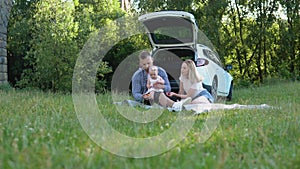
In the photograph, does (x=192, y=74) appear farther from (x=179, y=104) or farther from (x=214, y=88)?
(x=214, y=88)

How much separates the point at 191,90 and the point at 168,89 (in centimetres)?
59

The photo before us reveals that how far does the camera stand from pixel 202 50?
9.38m

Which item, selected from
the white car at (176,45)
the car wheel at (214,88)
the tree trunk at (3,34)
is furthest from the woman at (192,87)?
the tree trunk at (3,34)

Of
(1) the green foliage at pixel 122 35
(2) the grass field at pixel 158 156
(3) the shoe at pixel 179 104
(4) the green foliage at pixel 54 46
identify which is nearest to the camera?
(2) the grass field at pixel 158 156

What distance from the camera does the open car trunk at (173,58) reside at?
923 centimetres

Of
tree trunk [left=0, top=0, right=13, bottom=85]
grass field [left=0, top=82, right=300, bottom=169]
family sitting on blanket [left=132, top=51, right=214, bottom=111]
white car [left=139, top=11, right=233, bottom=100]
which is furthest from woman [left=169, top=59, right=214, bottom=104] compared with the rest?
tree trunk [left=0, top=0, right=13, bottom=85]

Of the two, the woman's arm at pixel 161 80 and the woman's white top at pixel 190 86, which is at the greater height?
the woman's arm at pixel 161 80

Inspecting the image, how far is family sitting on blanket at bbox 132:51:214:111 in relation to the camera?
23.6ft

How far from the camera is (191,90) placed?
7309mm

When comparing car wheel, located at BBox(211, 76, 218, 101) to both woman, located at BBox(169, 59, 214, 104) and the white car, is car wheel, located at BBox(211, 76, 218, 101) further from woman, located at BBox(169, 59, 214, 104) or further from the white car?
woman, located at BBox(169, 59, 214, 104)

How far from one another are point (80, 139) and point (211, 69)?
6432 mm

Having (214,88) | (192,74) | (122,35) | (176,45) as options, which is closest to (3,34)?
(122,35)

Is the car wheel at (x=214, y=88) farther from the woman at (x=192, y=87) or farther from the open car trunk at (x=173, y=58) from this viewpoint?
the woman at (x=192, y=87)

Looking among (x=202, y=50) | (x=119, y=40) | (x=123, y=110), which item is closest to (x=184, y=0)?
(x=119, y=40)
